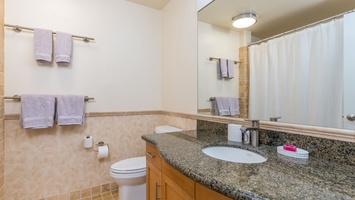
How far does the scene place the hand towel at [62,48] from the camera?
1.83 m

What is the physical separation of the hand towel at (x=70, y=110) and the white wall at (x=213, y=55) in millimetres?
1269

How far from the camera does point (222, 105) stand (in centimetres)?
157

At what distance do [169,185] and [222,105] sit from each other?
819 millimetres

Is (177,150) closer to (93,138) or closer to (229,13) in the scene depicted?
(229,13)

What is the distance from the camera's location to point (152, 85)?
2475 mm

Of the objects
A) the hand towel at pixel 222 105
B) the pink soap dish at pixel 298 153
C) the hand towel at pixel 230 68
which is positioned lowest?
the pink soap dish at pixel 298 153

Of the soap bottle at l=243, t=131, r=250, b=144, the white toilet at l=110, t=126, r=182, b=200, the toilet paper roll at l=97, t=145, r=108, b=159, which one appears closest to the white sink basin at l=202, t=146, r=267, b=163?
the soap bottle at l=243, t=131, r=250, b=144

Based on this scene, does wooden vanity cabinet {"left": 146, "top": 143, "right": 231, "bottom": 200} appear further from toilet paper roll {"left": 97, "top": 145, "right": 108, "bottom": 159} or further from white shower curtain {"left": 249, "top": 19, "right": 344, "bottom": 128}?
toilet paper roll {"left": 97, "top": 145, "right": 108, "bottom": 159}

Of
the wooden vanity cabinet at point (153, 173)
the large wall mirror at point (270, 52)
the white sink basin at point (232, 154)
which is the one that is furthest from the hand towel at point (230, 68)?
the wooden vanity cabinet at point (153, 173)

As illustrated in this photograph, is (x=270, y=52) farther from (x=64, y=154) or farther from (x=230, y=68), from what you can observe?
(x=64, y=154)

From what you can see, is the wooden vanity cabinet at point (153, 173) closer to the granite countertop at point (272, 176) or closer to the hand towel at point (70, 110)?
the granite countertop at point (272, 176)

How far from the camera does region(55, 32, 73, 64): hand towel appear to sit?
1827 millimetres

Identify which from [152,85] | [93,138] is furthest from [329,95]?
[93,138]

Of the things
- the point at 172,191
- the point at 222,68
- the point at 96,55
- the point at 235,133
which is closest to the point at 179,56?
the point at 222,68
